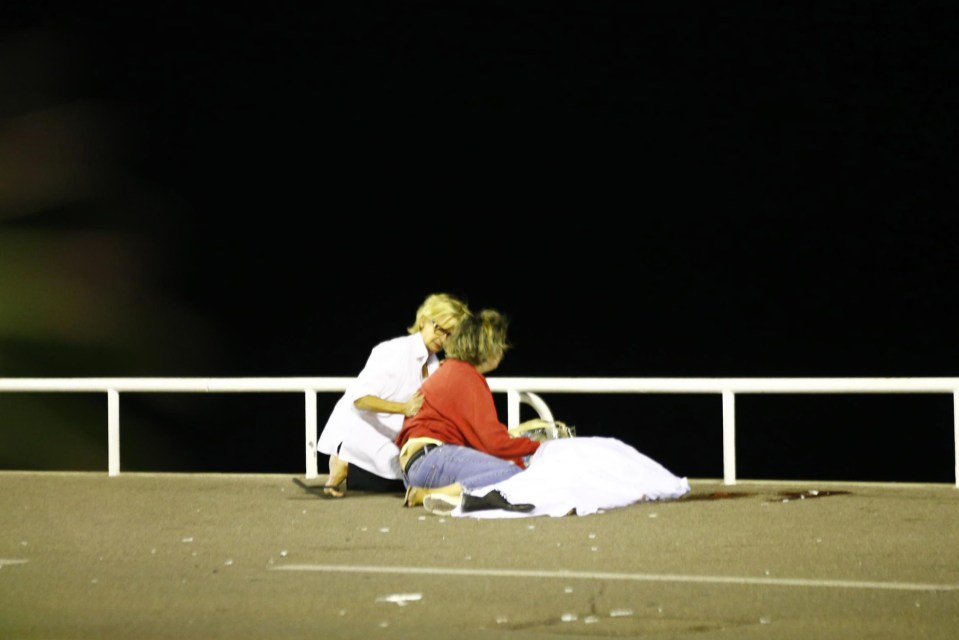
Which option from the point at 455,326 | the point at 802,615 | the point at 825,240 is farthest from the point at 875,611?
the point at 825,240

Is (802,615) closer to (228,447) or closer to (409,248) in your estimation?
(228,447)

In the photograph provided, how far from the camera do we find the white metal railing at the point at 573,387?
13438mm

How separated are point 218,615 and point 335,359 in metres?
71.9

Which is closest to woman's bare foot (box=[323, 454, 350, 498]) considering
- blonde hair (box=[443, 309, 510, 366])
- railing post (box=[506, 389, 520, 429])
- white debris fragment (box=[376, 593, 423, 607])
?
blonde hair (box=[443, 309, 510, 366])

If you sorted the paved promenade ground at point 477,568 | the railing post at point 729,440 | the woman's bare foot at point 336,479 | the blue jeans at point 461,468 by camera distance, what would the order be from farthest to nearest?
the railing post at point 729,440
the woman's bare foot at point 336,479
the blue jeans at point 461,468
the paved promenade ground at point 477,568

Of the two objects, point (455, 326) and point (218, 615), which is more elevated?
point (455, 326)

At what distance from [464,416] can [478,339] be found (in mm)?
492

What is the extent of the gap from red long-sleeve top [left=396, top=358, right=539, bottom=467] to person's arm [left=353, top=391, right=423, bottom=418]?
337 mm

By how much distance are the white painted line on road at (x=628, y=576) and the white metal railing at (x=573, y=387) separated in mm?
4191

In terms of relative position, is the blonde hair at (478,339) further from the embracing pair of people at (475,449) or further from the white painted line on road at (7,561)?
the white painted line on road at (7,561)

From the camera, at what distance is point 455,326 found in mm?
12469

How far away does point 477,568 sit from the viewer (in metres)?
8.98

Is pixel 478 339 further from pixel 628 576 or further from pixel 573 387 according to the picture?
pixel 628 576

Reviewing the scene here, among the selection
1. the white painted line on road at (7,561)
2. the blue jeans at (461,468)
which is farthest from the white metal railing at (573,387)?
the white painted line on road at (7,561)
